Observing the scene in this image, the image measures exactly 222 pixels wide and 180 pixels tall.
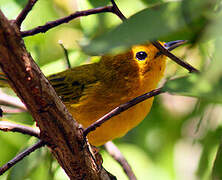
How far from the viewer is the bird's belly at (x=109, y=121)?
107 inches

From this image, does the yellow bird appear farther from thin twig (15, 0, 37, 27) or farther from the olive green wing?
thin twig (15, 0, 37, 27)

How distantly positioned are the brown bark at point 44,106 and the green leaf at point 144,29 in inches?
21.6

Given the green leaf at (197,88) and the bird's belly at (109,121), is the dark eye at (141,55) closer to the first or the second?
the bird's belly at (109,121)

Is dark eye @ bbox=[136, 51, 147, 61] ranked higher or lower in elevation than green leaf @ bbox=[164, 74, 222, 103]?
higher

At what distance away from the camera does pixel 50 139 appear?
5.64ft

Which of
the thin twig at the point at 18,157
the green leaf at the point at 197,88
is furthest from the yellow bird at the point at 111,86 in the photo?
the green leaf at the point at 197,88

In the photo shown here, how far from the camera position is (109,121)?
106 inches

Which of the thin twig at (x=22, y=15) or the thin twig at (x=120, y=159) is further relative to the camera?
the thin twig at (x=120, y=159)

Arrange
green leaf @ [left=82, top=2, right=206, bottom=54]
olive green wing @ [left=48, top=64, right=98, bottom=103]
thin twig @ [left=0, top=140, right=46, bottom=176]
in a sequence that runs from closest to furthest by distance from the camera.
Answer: green leaf @ [left=82, top=2, right=206, bottom=54]
thin twig @ [left=0, top=140, right=46, bottom=176]
olive green wing @ [left=48, top=64, right=98, bottom=103]

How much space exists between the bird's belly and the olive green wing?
0.21m

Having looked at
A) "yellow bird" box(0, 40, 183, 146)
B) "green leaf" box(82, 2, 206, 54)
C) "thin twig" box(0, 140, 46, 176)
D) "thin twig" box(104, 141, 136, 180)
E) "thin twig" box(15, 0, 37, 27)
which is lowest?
"green leaf" box(82, 2, 206, 54)

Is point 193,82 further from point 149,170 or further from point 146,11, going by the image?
point 149,170

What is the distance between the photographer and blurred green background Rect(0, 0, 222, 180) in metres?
0.78

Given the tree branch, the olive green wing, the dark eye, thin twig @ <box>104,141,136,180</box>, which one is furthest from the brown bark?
the tree branch
